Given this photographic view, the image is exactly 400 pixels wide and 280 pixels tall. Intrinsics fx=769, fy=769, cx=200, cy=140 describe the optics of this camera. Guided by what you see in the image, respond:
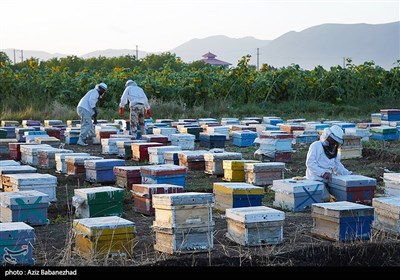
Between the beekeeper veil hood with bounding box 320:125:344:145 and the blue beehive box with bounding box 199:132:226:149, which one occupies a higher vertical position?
the beekeeper veil hood with bounding box 320:125:344:145

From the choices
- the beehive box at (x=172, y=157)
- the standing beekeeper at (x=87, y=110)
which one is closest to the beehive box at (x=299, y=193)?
the beehive box at (x=172, y=157)

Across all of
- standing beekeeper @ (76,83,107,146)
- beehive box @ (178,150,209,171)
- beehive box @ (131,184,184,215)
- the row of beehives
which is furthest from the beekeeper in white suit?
standing beekeeper @ (76,83,107,146)

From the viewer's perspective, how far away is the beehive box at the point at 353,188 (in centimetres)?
1009

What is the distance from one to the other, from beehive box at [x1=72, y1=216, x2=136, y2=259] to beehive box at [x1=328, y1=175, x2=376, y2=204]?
3.65 metres

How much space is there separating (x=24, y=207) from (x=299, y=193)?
11.4 ft

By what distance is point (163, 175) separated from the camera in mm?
10648

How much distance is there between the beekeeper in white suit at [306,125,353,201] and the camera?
10.4 metres

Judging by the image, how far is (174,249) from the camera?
759cm

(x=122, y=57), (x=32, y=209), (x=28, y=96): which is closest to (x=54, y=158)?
(x=32, y=209)

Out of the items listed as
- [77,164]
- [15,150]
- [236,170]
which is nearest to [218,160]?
[236,170]

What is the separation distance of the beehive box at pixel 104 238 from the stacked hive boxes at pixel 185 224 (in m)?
0.37

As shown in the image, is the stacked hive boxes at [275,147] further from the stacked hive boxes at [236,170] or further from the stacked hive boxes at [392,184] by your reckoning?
the stacked hive boxes at [392,184]

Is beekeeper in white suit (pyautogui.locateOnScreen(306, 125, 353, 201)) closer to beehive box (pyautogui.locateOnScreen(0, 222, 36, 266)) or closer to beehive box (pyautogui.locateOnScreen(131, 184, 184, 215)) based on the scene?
beehive box (pyautogui.locateOnScreen(131, 184, 184, 215))

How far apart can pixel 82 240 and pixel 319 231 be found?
2.63 metres
